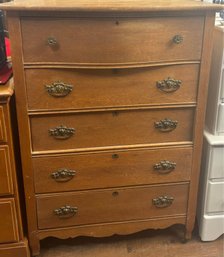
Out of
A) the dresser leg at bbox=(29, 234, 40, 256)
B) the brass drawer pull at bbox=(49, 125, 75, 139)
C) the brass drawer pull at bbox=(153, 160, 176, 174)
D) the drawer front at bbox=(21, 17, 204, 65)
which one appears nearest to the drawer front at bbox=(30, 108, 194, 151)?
the brass drawer pull at bbox=(49, 125, 75, 139)

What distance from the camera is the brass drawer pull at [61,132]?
56.3 inches

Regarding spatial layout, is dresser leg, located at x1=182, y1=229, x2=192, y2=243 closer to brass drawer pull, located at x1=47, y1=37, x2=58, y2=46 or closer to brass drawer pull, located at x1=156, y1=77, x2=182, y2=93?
brass drawer pull, located at x1=156, y1=77, x2=182, y2=93

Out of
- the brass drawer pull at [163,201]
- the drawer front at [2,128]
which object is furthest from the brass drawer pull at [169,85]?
the drawer front at [2,128]

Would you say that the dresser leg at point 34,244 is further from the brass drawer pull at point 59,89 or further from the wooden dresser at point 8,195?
the brass drawer pull at point 59,89

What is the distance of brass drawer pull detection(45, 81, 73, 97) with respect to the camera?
4.46 feet

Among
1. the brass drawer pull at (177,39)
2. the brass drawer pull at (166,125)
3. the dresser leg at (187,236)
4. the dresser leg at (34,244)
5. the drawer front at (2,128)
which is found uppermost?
the brass drawer pull at (177,39)

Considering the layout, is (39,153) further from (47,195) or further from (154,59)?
(154,59)

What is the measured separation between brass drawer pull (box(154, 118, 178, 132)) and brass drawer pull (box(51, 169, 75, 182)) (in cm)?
40

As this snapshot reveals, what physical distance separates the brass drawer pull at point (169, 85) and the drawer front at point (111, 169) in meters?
0.27

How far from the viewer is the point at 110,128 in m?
1.47

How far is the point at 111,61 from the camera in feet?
4.44

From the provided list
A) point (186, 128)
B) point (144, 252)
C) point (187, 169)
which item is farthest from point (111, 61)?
point (144, 252)

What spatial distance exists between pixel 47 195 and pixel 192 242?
29.6 inches

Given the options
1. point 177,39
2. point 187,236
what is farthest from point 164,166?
point 177,39
